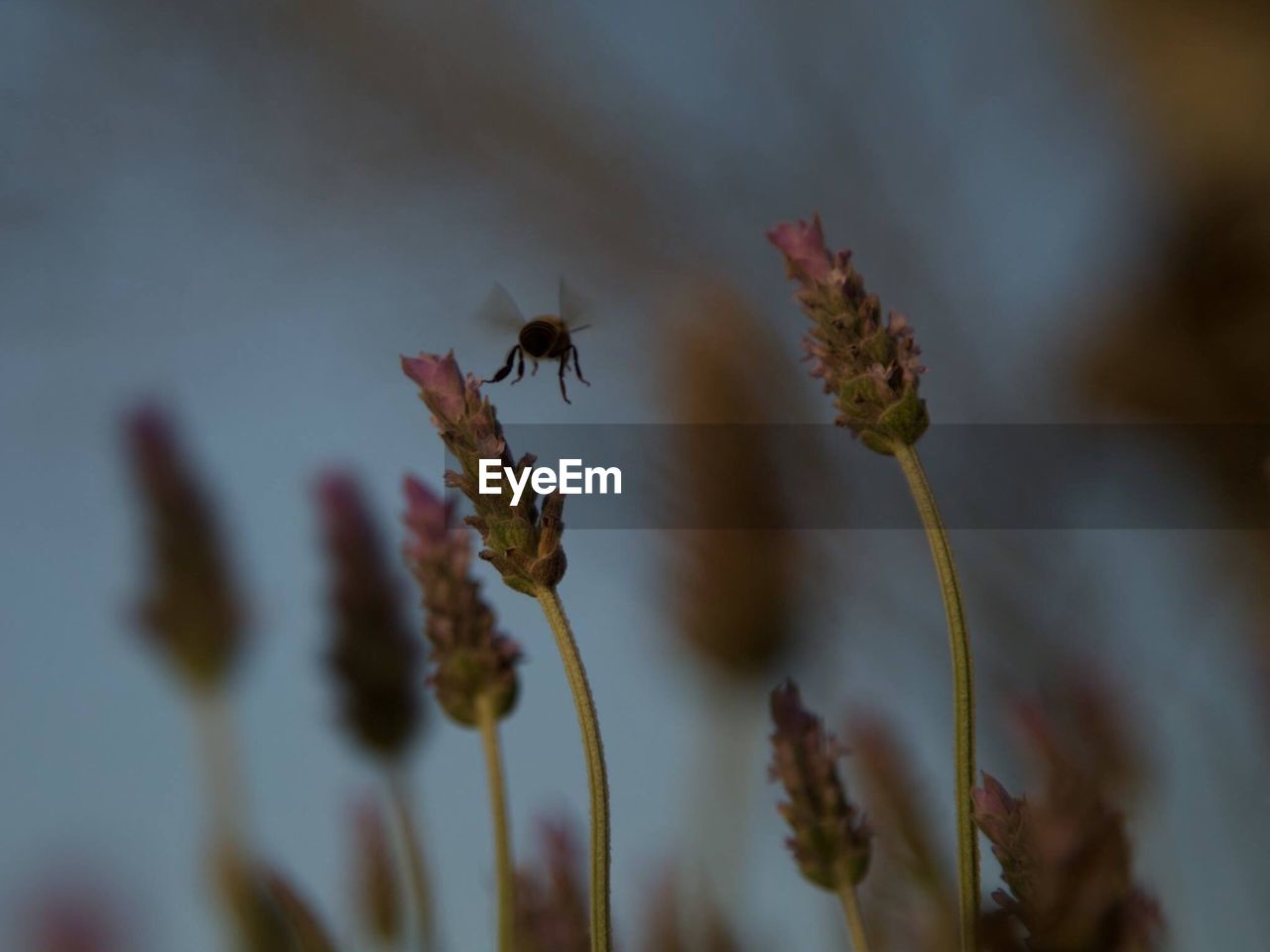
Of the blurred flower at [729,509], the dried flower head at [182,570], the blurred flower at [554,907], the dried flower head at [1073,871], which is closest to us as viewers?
the dried flower head at [1073,871]

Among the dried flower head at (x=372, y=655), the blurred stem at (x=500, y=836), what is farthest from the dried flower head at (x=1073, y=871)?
the dried flower head at (x=372, y=655)

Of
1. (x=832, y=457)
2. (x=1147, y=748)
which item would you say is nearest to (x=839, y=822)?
(x=1147, y=748)

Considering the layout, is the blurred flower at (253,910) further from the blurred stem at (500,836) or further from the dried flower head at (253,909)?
the blurred stem at (500,836)

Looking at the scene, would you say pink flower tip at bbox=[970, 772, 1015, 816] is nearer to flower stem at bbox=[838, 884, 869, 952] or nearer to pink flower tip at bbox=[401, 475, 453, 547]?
flower stem at bbox=[838, 884, 869, 952]

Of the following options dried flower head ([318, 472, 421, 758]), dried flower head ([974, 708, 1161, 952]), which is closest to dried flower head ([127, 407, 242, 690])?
dried flower head ([318, 472, 421, 758])

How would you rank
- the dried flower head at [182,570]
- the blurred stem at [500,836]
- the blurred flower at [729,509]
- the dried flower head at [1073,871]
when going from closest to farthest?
the dried flower head at [1073,871] < the blurred stem at [500,836] < the dried flower head at [182,570] < the blurred flower at [729,509]

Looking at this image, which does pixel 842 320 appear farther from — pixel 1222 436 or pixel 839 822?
pixel 1222 436

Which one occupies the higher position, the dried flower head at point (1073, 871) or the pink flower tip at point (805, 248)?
the pink flower tip at point (805, 248)
